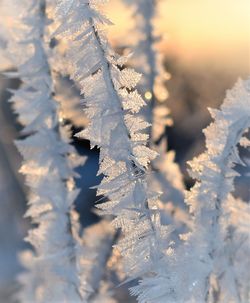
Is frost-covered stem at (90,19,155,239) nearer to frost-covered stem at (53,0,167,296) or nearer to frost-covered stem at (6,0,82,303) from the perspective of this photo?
frost-covered stem at (53,0,167,296)

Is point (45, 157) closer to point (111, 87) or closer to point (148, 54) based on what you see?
point (111, 87)

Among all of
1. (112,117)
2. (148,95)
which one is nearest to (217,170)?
(112,117)

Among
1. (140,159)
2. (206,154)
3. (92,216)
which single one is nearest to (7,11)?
(206,154)

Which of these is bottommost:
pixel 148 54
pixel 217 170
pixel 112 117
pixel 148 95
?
pixel 148 95

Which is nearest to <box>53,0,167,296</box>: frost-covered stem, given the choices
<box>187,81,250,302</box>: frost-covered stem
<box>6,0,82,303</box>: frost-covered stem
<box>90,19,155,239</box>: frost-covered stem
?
<box>90,19,155,239</box>: frost-covered stem

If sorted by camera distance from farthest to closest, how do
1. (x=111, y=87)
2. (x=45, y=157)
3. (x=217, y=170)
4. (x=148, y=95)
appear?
1. (x=148, y=95)
2. (x=45, y=157)
3. (x=217, y=170)
4. (x=111, y=87)

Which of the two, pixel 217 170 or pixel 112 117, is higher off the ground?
pixel 112 117

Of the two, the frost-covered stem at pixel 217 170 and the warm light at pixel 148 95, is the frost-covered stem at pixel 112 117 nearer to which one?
the frost-covered stem at pixel 217 170

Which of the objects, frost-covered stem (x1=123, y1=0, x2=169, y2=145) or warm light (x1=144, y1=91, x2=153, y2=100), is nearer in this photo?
warm light (x1=144, y1=91, x2=153, y2=100)

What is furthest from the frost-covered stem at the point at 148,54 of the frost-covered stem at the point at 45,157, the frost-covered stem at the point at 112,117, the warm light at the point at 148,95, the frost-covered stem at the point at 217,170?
the frost-covered stem at the point at 112,117

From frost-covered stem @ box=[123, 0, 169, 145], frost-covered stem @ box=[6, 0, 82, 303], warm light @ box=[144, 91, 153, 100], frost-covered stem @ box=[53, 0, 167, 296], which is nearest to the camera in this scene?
frost-covered stem @ box=[53, 0, 167, 296]

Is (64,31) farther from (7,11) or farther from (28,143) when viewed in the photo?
(7,11)
